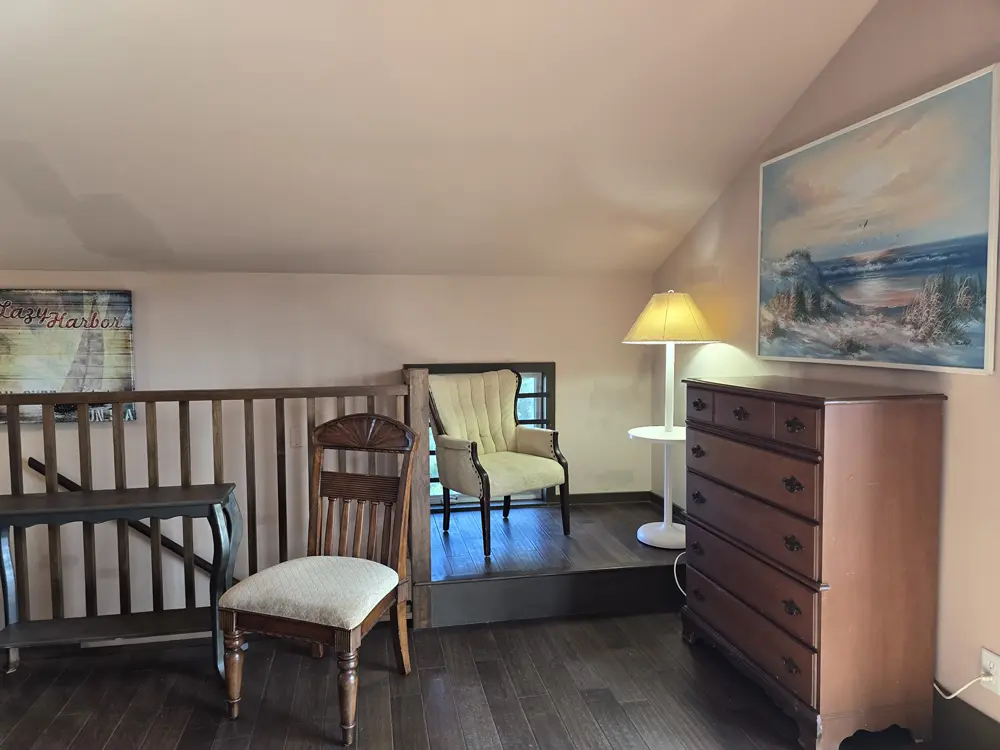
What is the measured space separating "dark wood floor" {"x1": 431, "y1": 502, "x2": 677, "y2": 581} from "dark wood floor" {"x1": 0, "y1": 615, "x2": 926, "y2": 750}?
0.34m

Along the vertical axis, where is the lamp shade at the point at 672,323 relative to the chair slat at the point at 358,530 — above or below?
above

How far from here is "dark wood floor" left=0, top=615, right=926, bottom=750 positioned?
2285 millimetres

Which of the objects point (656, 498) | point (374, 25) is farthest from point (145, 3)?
point (656, 498)

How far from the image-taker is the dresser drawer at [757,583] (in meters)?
2.18

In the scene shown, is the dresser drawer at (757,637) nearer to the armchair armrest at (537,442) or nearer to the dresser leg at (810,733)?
the dresser leg at (810,733)

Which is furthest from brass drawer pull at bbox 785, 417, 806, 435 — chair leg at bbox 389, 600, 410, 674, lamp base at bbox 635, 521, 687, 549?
Result: chair leg at bbox 389, 600, 410, 674

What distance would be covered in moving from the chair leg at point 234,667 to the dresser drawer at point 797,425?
2.03m

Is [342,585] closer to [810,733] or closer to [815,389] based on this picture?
[810,733]

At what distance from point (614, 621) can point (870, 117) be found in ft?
7.98

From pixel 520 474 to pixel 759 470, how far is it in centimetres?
151

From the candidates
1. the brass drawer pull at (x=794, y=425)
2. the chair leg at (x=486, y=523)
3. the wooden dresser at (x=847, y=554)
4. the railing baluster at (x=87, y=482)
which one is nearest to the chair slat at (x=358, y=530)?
the chair leg at (x=486, y=523)

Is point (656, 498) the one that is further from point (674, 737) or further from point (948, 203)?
point (948, 203)

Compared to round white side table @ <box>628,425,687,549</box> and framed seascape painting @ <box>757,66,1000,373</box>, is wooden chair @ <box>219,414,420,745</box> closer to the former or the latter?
round white side table @ <box>628,425,687,549</box>

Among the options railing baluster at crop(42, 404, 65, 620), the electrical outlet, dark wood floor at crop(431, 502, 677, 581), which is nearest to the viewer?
the electrical outlet
